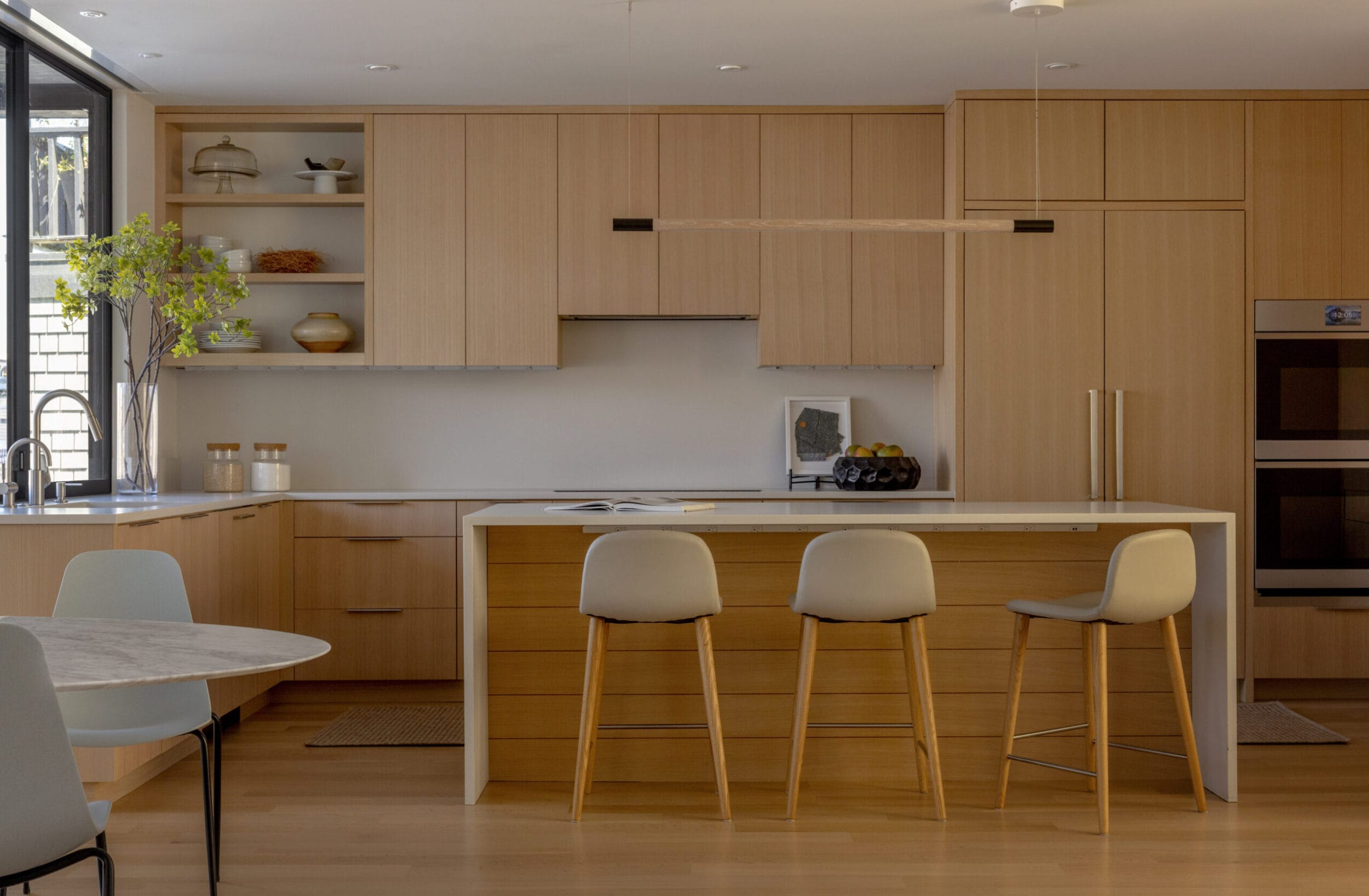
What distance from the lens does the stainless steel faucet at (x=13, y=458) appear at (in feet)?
11.9

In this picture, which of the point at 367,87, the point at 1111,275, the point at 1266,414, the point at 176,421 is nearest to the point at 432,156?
the point at 367,87

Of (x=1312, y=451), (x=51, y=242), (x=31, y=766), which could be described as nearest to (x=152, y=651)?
(x=31, y=766)

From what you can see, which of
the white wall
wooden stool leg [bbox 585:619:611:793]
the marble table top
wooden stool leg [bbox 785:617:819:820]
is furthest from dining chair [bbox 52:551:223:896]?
the white wall

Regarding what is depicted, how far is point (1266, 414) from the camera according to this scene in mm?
4750

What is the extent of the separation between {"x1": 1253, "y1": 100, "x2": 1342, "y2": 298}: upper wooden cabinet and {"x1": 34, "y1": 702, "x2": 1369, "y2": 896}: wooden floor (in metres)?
1.99

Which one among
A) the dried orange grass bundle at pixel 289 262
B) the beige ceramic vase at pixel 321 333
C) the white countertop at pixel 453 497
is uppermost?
the dried orange grass bundle at pixel 289 262

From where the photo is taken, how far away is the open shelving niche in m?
5.09

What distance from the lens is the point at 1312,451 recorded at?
15.5 ft

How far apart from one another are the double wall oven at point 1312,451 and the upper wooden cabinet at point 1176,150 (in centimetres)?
56

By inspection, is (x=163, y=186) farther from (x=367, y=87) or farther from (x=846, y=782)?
(x=846, y=782)

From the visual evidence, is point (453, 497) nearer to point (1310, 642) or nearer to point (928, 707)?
point (928, 707)

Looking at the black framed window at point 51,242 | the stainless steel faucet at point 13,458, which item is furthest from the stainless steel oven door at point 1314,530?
the black framed window at point 51,242

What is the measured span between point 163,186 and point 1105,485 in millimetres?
4218

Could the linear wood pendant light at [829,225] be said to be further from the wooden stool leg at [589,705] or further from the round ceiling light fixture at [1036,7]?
the wooden stool leg at [589,705]
